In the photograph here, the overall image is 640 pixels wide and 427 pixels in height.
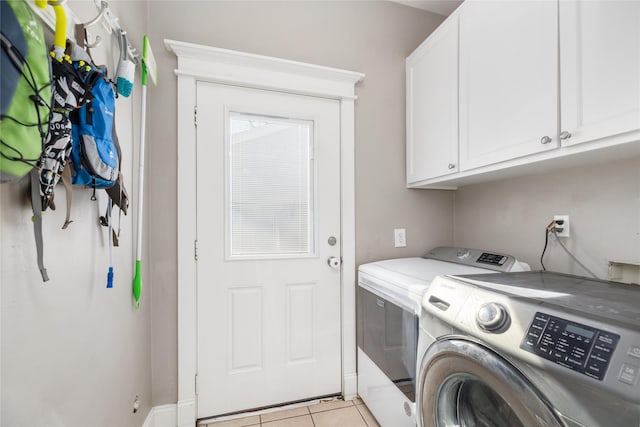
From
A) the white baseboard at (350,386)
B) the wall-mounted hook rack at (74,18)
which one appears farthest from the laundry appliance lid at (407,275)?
the wall-mounted hook rack at (74,18)

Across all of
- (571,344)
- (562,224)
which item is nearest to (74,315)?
(571,344)

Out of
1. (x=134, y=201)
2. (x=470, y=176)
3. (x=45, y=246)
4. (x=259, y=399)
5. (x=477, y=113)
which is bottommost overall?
(x=259, y=399)

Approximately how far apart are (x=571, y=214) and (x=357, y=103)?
4.34 feet

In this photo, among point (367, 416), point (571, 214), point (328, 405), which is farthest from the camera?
point (328, 405)

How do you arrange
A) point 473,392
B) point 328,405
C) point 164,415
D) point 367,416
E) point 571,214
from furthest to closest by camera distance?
point 328,405, point 367,416, point 164,415, point 571,214, point 473,392

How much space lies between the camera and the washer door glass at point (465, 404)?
907 millimetres

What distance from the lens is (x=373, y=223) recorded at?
191 centimetres

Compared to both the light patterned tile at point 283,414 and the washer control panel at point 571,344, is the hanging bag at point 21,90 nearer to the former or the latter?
the washer control panel at point 571,344

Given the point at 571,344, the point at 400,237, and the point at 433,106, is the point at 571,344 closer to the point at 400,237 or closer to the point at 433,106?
the point at 400,237

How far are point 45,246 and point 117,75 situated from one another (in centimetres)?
66

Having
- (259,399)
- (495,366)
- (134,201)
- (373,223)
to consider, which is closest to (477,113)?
(373,223)

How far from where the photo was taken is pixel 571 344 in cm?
63

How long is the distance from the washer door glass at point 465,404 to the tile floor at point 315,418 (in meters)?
0.78

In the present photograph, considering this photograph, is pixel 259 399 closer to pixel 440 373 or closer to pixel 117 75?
pixel 440 373
